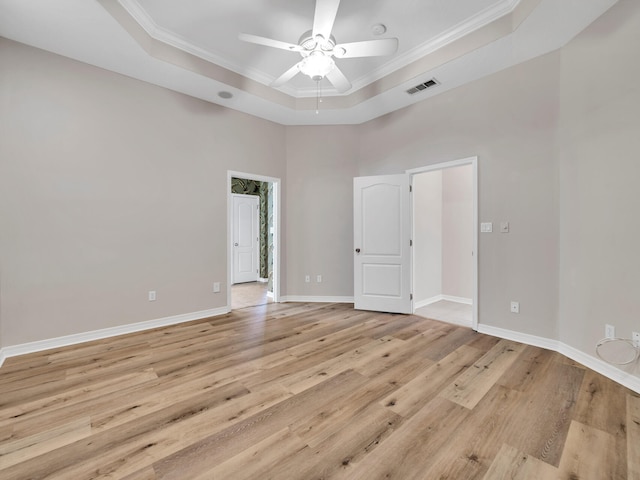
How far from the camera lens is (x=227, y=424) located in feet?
5.84

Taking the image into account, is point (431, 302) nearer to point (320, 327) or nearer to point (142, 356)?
point (320, 327)

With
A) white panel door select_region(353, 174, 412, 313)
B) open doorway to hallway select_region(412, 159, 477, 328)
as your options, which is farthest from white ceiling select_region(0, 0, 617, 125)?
open doorway to hallway select_region(412, 159, 477, 328)

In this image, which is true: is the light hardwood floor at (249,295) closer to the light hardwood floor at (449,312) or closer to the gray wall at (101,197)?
the gray wall at (101,197)

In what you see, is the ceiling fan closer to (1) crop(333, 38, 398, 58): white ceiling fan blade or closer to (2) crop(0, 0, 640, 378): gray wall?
(1) crop(333, 38, 398, 58): white ceiling fan blade

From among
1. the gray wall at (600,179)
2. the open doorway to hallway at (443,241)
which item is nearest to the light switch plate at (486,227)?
the gray wall at (600,179)

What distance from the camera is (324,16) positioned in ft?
7.14

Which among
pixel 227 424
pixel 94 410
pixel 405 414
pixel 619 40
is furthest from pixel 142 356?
pixel 619 40

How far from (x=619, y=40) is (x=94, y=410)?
4871 mm

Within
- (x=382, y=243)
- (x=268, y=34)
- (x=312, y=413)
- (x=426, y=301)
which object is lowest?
(x=312, y=413)

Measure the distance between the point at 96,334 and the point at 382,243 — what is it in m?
3.78

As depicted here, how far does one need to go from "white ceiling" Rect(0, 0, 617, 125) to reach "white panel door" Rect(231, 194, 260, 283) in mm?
3363

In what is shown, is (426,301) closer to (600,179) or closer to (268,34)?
(600,179)

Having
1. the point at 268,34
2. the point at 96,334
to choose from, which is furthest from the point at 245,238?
the point at 268,34

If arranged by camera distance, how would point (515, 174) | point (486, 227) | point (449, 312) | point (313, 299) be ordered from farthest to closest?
point (313, 299) → point (449, 312) → point (486, 227) → point (515, 174)
